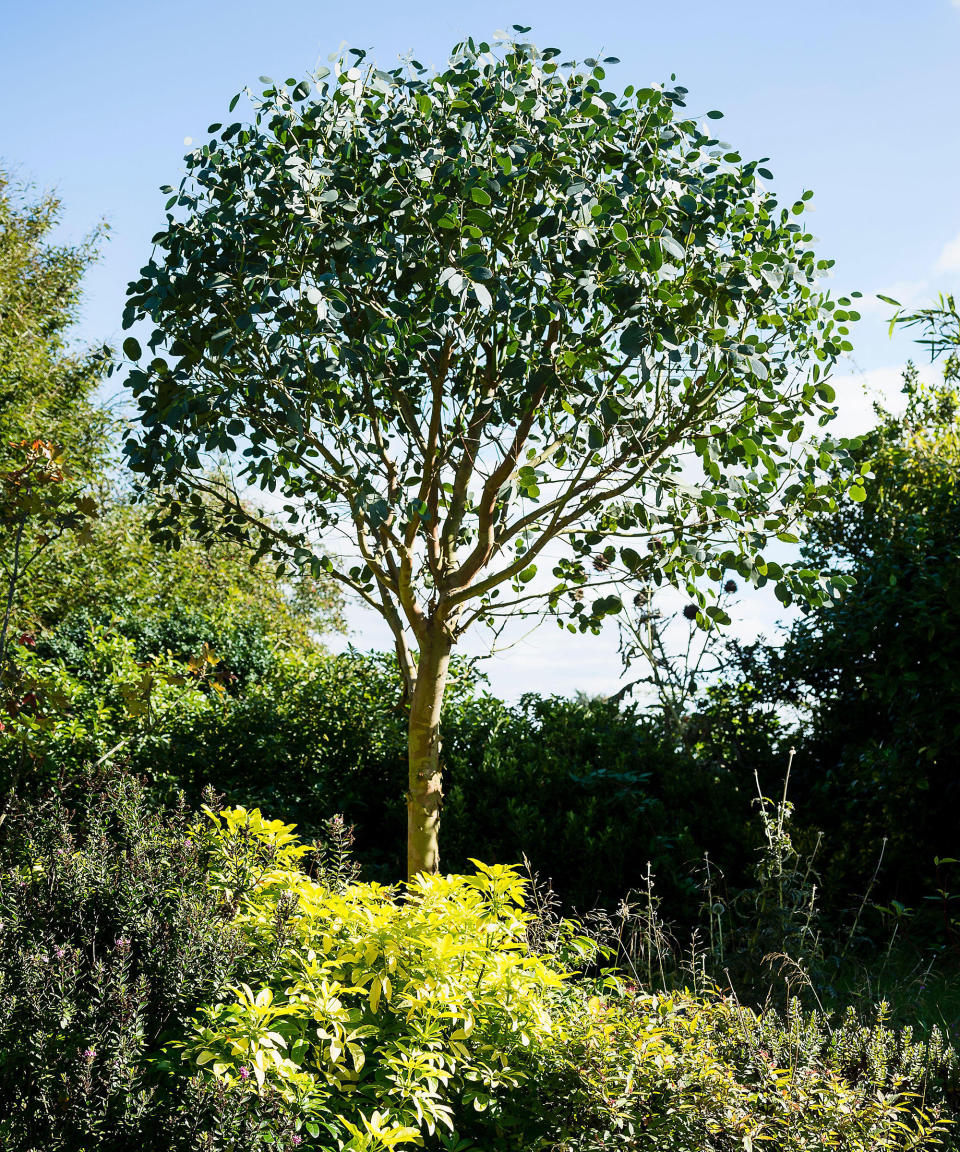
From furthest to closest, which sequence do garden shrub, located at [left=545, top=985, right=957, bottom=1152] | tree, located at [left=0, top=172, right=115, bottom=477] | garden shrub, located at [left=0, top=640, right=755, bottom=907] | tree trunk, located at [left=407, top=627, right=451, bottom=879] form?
1. tree, located at [left=0, top=172, right=115, bottom=477]
2. garden shrub, located at [left=0, top=640, right=755, bottom=907]
3. tree trunk, located at [left=407, top=627, right=451, bottom=879]
4. garden shrub, located at [left=545, top=985, right=957, bottom=1152]

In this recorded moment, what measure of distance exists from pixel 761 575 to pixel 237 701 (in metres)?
4.45

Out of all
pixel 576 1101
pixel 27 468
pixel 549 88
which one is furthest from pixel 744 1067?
pixel 27 468

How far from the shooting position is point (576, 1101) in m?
2.46

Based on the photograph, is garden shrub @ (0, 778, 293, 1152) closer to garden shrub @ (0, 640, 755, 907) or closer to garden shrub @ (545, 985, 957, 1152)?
garden shrub @ (545, 985, 957, 1152)

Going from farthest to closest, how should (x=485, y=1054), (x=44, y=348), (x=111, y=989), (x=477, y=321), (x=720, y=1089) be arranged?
1. (x=44, y=348)
2. (x=477, y=321)
3. (x=485, y=1054)
4. (x=720, y=1089)
5. (x=111, y=989)

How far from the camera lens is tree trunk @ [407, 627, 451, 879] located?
442cm

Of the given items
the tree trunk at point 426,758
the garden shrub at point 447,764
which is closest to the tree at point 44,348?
the garden shrub at point 447,764

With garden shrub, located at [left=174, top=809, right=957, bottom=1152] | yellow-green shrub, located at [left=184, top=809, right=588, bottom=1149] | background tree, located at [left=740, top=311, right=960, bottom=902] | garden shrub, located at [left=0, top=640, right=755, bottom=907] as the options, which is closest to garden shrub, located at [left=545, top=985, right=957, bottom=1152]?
garden shrub, located at [left=174, top=809, right=957, bottom=1152]

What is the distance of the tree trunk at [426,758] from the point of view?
4.42 m

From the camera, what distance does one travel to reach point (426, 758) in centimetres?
444

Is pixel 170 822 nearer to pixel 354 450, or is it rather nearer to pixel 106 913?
pixel 106 913

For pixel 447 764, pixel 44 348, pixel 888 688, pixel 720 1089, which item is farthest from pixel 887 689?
pixel 44 348

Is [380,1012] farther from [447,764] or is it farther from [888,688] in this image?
[888,688]

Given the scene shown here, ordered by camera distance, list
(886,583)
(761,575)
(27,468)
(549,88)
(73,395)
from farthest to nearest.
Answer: (73,395), (886,583), (27,468), (761,575), (549,88)
